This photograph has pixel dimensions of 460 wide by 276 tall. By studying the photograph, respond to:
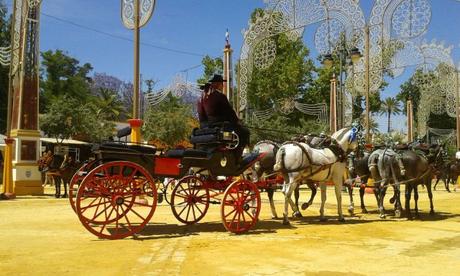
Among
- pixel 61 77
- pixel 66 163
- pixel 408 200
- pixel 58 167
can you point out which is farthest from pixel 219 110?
pixel 61 77

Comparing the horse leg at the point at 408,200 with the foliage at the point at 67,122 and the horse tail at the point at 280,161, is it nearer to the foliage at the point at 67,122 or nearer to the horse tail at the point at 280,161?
the horse tail at the point at 280,161

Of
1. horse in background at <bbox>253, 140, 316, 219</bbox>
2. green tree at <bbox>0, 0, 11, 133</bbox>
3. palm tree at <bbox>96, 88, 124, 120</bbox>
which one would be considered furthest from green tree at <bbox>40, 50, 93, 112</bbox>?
horse in background at <bbox>253, 140, 316, 219</bbox>

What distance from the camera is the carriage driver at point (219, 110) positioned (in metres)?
8.70

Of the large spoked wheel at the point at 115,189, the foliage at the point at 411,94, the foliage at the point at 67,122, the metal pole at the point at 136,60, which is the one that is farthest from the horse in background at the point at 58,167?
the foliage at the point at 411,94

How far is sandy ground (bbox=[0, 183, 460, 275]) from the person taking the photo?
586cm

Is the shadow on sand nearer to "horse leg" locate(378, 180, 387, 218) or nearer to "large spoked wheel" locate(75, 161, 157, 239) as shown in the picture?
"large spoked wheel" locate(75, 161, 157, 239)

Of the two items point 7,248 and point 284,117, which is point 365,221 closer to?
point 7,248

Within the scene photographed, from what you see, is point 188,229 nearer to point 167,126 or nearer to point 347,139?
point 347,139

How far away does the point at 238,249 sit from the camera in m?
7.13

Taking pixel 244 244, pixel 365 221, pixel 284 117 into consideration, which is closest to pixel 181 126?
pixel 284 117

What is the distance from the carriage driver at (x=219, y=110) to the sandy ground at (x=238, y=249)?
1.71 m

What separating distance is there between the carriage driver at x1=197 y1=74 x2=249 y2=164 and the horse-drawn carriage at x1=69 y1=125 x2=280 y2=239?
0.47ft

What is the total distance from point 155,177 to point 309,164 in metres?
3.32

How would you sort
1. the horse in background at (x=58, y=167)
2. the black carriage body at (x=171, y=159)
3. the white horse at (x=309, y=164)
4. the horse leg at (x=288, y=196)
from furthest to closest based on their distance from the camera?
1. the horse in background at (x=58, y=167)
2. the white horse at (x=309, y=164)
3. the horse leg at (x=288, y=196)
4. the black carriage body at (x=171, y=159)
